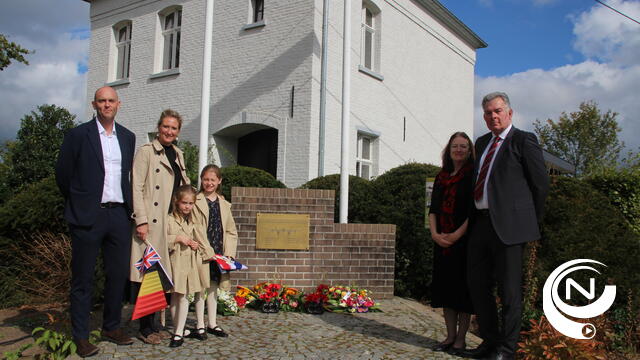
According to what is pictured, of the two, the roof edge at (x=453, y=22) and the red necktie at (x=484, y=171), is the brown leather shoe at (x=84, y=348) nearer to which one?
the red necktie at (x=484, y=171)

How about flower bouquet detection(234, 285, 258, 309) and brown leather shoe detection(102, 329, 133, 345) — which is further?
flower bouquet detection(234, 285, 258, 309)

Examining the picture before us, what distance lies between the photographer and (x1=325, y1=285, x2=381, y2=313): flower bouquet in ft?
19.0

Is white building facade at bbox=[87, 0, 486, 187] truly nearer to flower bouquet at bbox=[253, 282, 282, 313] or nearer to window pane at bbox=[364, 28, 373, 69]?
window pane at bbox=[364, 28, 373, 69]

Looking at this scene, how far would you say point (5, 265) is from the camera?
6.11 m

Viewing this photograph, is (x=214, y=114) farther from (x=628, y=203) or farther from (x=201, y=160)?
(x=628, y=203)

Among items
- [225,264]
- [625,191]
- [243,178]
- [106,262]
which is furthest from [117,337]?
[625,191]

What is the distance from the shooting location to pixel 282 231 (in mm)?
6266

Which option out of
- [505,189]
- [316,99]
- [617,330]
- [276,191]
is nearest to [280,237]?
[276,191]

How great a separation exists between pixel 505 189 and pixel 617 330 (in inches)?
104

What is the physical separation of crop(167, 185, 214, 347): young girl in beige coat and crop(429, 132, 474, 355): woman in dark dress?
2.06m

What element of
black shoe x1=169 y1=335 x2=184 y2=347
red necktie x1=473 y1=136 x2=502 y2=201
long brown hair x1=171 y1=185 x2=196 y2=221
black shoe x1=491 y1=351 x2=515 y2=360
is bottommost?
black shoe x1=169 y1=335 x2=184 y2=347

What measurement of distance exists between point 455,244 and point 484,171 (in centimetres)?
71

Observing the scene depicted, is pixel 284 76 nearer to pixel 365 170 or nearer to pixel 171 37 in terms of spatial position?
pixel 365 170

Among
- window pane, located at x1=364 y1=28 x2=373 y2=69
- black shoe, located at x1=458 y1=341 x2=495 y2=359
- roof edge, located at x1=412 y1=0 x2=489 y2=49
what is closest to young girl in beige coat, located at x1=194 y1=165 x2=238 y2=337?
black shoe, located at x1=458 y1=341 x2=495 y2=359
